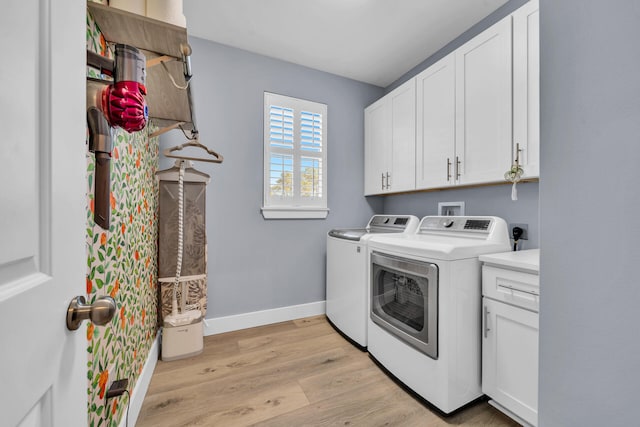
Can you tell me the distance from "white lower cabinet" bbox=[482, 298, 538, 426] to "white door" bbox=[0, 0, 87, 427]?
1625 mm

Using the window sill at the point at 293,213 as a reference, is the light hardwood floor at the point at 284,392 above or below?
below

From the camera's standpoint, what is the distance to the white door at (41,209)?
317mm

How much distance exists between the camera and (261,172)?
2.52 meters

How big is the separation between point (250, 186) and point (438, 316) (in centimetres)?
191

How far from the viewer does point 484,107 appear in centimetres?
173

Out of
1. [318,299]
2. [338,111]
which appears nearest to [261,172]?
[338,111]

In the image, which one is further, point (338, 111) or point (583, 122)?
point (338, 111)

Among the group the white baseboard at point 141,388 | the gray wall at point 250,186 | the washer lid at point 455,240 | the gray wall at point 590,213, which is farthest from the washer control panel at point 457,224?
the white baseboard at point 141,388

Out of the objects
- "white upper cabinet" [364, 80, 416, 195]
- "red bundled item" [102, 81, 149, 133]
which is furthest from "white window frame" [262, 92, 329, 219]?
"red bundled item" [102, 81, 149, 133]

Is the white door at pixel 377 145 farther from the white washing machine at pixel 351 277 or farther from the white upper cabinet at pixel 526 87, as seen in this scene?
the white upper cabinet at pixel 526 87

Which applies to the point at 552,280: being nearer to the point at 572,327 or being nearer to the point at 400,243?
the point at 572,327

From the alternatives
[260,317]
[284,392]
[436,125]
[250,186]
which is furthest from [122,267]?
[436,125]

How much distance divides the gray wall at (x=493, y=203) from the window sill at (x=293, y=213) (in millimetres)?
951

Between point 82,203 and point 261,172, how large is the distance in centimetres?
204
